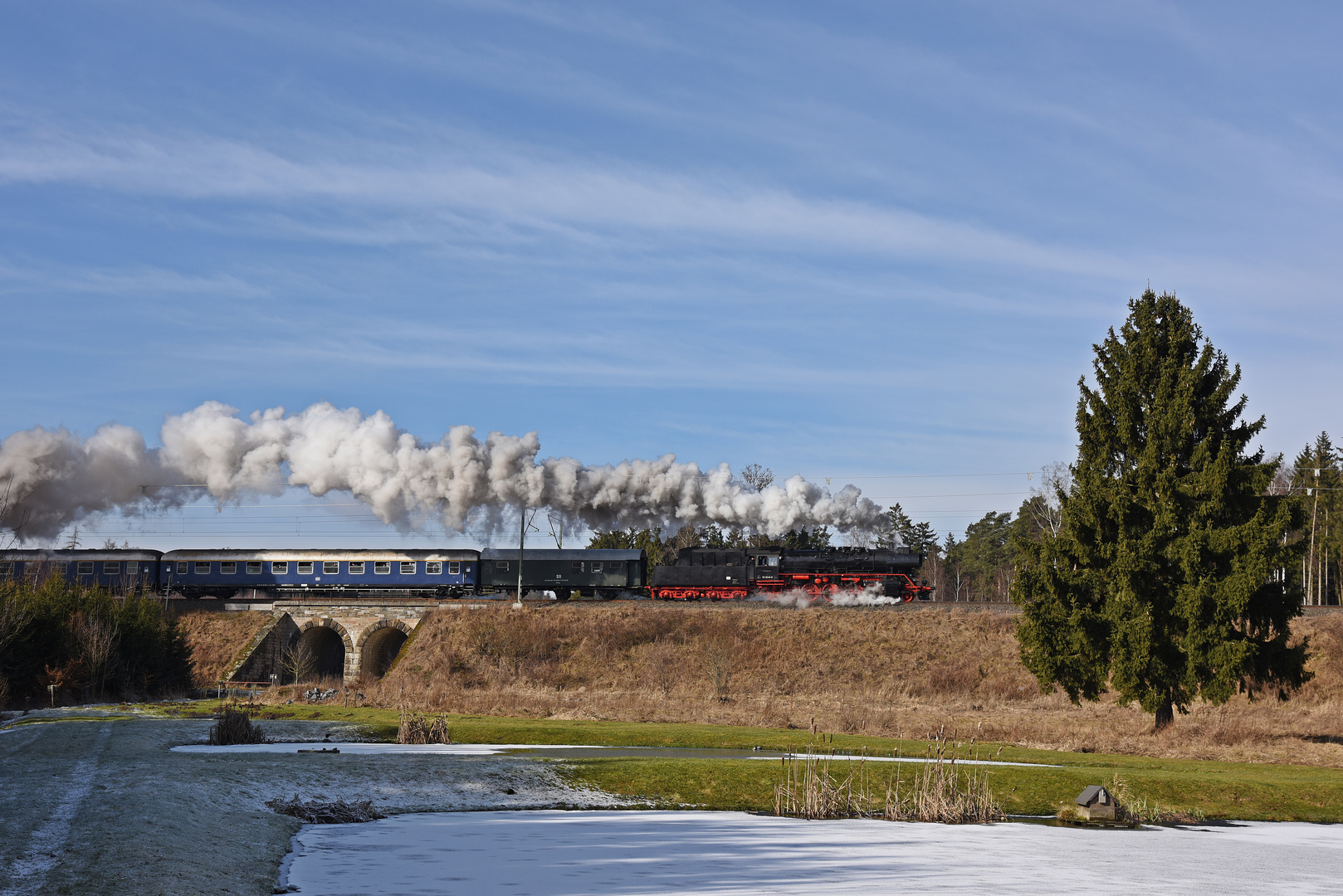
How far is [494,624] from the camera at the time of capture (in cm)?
5762

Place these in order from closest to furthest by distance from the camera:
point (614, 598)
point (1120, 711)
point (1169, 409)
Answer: point (1169, 409) < point (1120, 711) < point (614, 598)

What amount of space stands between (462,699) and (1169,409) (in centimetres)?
2885

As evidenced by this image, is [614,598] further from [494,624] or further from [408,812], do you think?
[408,812]

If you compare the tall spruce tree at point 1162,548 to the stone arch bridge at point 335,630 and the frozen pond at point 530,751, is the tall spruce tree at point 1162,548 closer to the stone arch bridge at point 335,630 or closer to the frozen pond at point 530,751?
the frozen pond at point 530,751

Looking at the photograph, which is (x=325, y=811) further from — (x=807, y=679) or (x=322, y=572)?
(x=322, y=572)

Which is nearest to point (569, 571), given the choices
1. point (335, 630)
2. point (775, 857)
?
point (335, 630)

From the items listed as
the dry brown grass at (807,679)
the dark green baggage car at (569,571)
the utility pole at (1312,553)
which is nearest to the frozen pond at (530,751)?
the dry brown grass at (807,679)

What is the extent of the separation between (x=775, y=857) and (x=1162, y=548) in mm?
22526

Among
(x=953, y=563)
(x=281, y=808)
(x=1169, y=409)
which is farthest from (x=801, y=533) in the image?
(x=281, y=808)

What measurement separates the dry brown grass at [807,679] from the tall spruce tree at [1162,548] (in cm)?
212

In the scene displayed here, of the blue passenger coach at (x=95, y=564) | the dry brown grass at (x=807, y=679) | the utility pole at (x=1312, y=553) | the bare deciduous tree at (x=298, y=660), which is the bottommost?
the bare deciduous tree at (x=298, y=660)

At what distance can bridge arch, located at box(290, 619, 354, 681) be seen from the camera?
60688 mm

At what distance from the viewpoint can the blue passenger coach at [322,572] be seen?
65.1 m

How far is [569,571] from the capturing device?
213 feet
